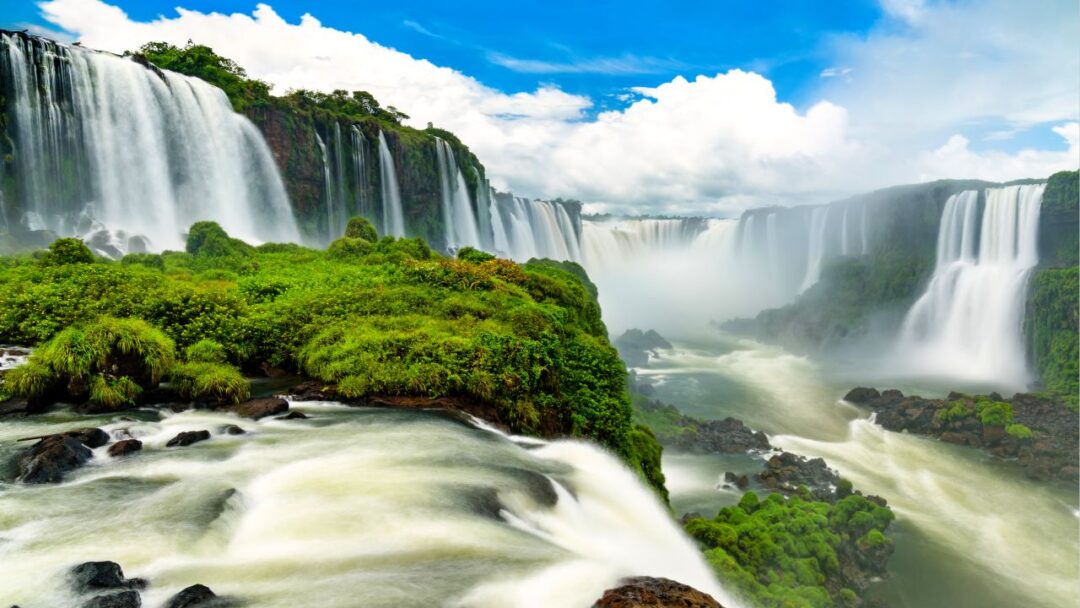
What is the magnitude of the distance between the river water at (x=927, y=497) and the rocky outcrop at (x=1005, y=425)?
0.70 meters

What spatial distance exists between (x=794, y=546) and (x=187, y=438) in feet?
38.9

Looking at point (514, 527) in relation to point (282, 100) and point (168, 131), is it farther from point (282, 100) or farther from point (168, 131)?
point (282, 100)

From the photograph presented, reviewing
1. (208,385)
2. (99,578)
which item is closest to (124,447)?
(208,385)

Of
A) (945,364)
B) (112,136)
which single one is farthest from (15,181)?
(945,364)

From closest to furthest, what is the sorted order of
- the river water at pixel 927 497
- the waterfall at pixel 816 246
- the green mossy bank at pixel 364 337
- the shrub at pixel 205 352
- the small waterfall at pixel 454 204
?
the green mossy bank at pixel 364 337 < the shrub at pixel 205 352 < the river water at pixel 927 497 < the small waterfall at pixel 454 204 < the waterfall at pixel 816 246

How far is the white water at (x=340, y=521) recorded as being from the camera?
3.71 m

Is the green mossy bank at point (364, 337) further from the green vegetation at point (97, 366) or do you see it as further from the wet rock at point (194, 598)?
the wet rock at point (194, 598)

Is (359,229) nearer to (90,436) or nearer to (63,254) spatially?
(63,254)

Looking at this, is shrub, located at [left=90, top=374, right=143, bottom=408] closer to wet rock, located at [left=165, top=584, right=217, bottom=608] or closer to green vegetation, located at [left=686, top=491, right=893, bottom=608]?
wet rock, located at [left=165, top=584, right=217, bottom=608]

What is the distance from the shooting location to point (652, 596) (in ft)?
11.7

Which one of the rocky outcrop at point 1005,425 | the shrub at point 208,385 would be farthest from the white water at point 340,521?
the rocky outcrop at point 1005,425

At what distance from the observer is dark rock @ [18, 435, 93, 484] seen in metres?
4.93

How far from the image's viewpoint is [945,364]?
3838 cm

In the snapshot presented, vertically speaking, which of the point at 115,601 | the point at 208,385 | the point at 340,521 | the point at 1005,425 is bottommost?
the point at 1005,425
